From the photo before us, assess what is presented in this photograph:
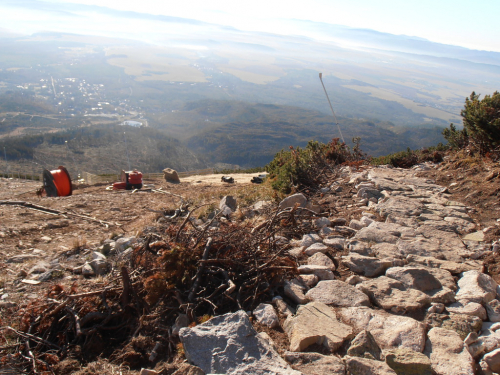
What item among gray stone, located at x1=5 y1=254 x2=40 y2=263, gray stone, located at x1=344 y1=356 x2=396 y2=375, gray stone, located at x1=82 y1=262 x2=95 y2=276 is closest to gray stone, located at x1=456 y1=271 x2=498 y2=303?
gray stone, located at x1=344 y1=356 x2=396 y2=375

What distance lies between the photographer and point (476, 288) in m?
2.87

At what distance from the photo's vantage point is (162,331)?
9.17ft

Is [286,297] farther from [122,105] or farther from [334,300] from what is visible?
[122,105]

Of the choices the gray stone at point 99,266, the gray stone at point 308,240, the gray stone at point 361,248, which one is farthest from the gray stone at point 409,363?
the gray stone at point 99,266

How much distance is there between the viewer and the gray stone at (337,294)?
113 inches

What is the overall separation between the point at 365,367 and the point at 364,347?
0.20m

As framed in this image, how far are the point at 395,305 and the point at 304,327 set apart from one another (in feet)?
2.98

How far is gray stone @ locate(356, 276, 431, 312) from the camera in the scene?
9.12 ft

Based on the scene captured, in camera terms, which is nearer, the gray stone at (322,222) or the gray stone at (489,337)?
the gray stone at (489,337)

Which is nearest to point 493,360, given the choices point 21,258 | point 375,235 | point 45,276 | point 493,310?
point 493,310

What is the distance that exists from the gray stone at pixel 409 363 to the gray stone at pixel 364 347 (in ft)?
0.38

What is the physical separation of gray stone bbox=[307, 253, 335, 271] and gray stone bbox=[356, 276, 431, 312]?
449 millimetres

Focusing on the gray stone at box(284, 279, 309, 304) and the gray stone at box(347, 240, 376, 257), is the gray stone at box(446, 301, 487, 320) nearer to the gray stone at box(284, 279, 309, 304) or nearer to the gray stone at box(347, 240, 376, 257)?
the gray stone at box(347, 240, 376, 257)

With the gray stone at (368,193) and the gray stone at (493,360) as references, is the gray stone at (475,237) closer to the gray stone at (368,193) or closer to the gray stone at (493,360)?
the gray stone at (368,193)
